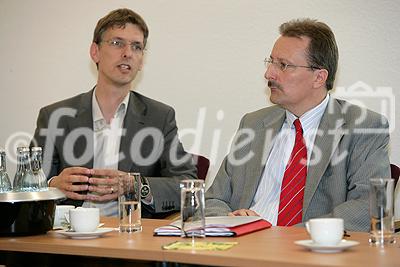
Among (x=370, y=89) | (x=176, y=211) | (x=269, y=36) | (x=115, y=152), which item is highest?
(x=269, y=36)

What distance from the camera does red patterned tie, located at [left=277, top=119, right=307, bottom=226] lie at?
9.83 ft

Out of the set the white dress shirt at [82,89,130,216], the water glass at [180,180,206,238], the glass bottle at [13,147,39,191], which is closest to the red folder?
the water glass at [180,180,206,238]

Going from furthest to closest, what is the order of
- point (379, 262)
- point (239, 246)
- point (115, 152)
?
1. point (115, 152)
2. point (239, 246)
3. point (379, 262)

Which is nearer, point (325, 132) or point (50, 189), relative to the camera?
point (50, 189)

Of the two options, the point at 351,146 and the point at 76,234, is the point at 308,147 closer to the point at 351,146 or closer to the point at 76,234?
the point at 351,146

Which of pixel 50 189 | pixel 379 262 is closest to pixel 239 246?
pixel 379 262

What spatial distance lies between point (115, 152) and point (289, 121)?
3.29 ft

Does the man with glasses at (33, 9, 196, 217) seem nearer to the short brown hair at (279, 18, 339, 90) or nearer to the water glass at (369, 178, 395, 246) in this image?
the short brown hair at (279, 18, 339, 90)

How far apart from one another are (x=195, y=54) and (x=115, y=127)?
38.3 inches

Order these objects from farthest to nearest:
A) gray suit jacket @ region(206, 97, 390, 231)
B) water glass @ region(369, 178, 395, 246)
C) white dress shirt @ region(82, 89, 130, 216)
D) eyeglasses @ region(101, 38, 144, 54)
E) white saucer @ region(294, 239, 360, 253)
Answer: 1. eyeglasses @ region(101, 38, 144, 54)
2. white dress shirt @ region(82, 89, 130, 216)
3. gray suit jacket @ region(206, 97, 390, 231)
4. water glass @ region(369, 178, 395, 246)
5. white saucer @ region(294, 239, 360, 253)

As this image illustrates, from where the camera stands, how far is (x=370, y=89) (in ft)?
13.1

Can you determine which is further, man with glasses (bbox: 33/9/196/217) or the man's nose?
man with glasses (bbox: 33/9/196/217)

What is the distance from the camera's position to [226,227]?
7.14 feet

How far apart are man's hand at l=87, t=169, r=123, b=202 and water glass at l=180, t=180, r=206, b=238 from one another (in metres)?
1.00
